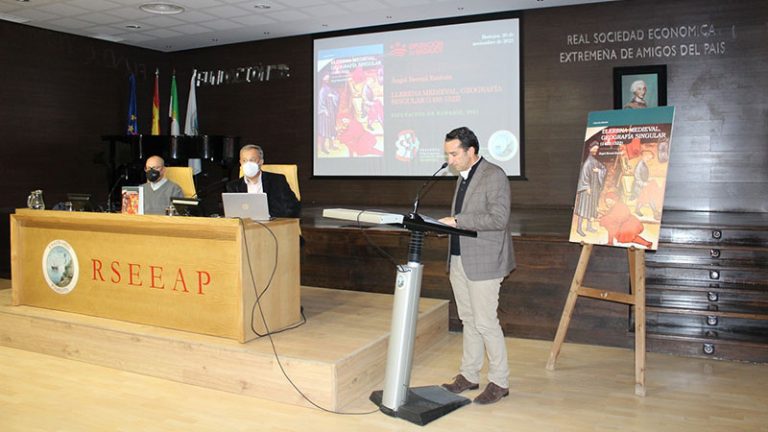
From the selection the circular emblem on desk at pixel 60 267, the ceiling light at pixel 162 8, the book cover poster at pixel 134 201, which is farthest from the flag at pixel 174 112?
the book cover poster at pixel 134 201

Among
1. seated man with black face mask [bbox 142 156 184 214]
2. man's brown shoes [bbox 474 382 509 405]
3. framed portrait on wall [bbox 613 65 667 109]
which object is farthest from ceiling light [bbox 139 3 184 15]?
man's brown shoes [bbox 474 382 509 405]

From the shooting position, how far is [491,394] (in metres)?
3.34

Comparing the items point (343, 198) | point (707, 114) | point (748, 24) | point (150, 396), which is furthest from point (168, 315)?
point (748, 24)

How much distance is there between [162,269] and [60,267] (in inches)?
39.8

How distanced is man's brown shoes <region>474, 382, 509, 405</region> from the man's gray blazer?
0.63m

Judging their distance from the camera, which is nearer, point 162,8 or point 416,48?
point 162,8

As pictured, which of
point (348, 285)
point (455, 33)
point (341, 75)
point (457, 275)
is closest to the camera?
point (457, 275)

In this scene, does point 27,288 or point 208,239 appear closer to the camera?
point 208,239

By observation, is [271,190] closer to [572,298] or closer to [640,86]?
[572,298]

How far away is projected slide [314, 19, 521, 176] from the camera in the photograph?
25.9 ft

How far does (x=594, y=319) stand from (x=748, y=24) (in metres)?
4.35

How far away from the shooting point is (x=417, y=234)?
9.69 ft

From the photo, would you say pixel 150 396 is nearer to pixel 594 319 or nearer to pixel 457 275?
pixel 457 275

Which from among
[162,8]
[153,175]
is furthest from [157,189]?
[162,8]
